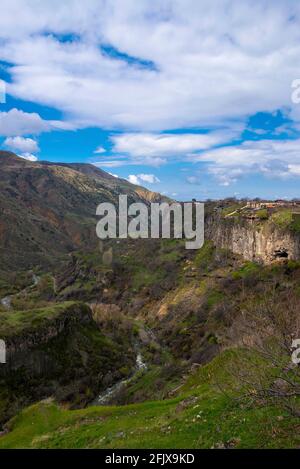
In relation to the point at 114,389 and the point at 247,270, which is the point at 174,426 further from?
the point at 247,270

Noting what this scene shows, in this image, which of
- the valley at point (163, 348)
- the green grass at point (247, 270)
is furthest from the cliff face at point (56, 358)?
the green grass at point (247, 270)

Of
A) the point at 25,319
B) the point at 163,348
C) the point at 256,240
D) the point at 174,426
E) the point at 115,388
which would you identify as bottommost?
the point at 115,388

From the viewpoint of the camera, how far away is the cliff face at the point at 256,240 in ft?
257

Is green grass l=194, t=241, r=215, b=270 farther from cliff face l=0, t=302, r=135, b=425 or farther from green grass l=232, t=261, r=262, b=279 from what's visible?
cliff face l=0, t=302, r=135, b=425

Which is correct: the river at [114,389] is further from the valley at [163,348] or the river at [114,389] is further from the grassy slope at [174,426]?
the grassy slope at [174,426]

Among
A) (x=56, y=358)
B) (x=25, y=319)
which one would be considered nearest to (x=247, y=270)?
(x=56, y=358)

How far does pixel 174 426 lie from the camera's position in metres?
20.4

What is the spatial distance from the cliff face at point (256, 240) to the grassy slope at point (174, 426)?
51.6 metres

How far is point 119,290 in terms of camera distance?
13175 centimetres

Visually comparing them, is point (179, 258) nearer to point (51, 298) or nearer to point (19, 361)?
point (51, 298)

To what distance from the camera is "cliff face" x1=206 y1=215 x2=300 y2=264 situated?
78.4 metres

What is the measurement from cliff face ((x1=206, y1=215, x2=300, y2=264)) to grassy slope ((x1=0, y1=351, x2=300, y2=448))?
51.6 meters

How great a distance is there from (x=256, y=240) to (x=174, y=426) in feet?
239

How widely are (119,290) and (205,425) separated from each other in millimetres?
113820
